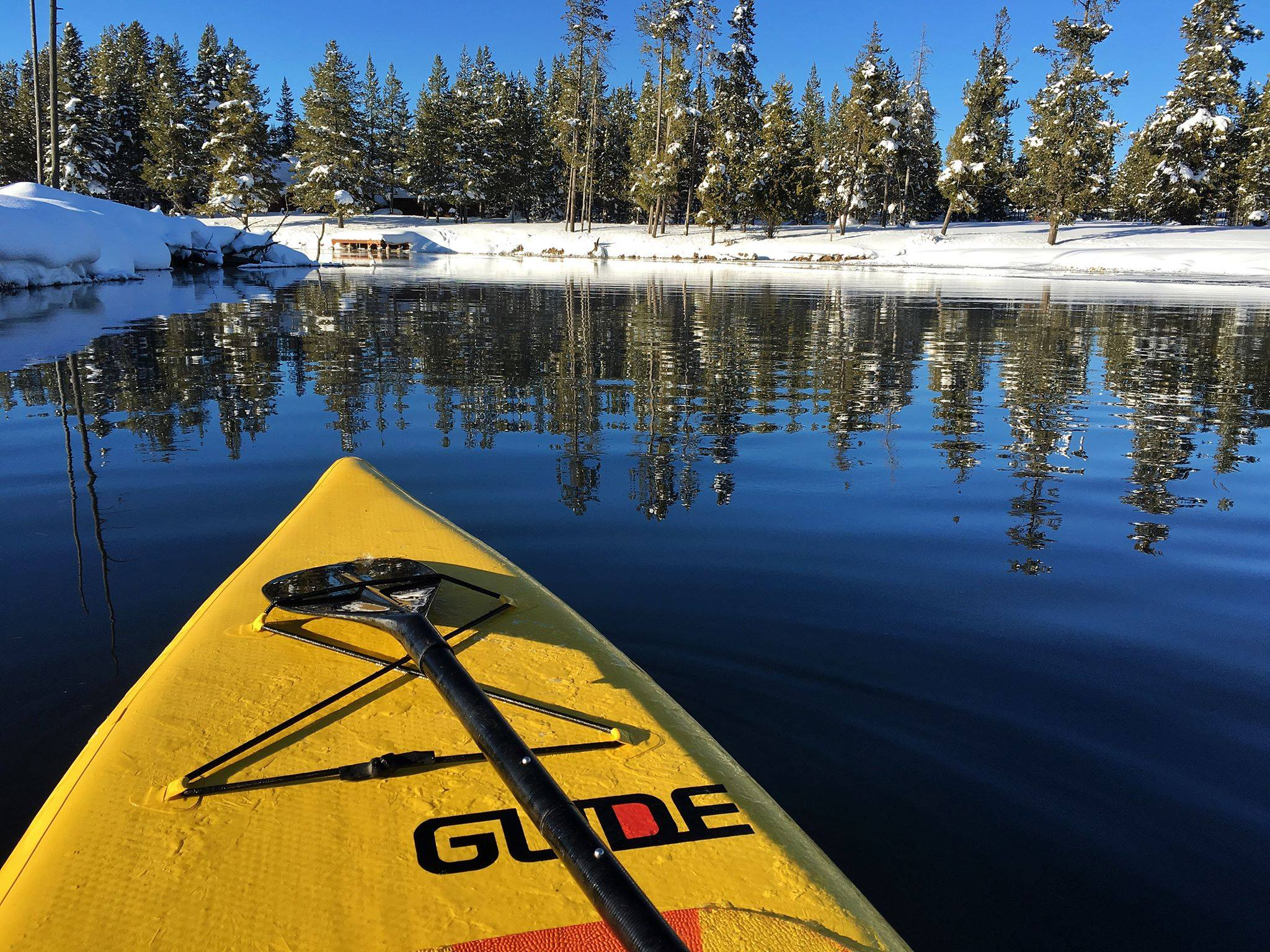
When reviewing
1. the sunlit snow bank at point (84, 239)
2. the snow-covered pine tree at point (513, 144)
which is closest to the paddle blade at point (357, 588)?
the sunlit snow bank at point (84, 239)

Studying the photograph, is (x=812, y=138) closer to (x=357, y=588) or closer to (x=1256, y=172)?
(x=1256, y=172)

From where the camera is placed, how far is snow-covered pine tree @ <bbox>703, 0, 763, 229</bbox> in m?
50.7

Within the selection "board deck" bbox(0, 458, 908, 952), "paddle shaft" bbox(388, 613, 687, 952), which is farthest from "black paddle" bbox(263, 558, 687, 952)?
"board deck" bbox(0, 458, 908, 952)

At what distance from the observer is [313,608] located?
2.74 meters

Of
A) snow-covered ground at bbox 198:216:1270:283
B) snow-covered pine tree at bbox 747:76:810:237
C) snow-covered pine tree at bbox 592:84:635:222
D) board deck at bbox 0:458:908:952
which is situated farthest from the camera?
snow-covered pine tree at bbox 592:84:635:222

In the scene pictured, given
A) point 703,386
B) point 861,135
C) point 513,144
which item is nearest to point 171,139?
point 513,144

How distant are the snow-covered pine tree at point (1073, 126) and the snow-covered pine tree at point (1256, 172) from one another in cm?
949

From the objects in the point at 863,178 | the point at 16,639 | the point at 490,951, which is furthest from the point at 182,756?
the point at 863,178

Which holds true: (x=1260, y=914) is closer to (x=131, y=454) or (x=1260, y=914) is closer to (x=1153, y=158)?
(x=131, y=454)

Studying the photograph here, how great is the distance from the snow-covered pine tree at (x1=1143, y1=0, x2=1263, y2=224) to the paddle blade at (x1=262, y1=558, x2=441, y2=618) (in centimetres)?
5663

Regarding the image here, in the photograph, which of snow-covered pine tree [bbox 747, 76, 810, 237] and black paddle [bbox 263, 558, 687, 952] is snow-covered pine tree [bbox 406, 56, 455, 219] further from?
black paddle [bbox 263, 558, 687, 952]

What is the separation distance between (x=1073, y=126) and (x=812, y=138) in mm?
19341

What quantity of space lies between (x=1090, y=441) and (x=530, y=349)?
7.65 metres

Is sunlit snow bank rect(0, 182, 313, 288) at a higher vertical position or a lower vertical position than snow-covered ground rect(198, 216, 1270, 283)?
lower
